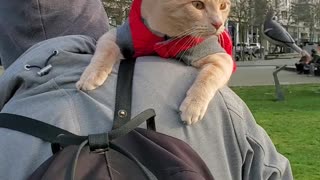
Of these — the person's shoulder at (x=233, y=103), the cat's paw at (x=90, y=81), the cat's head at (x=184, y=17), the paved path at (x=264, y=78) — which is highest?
the cat's head at (x=184, y=17)

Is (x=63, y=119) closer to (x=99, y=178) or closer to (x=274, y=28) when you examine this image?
(x=99, y=178)

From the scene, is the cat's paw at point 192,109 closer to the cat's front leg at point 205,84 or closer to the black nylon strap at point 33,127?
the cat's front leg at point 205,84

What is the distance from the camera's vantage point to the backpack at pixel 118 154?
3.30 ft

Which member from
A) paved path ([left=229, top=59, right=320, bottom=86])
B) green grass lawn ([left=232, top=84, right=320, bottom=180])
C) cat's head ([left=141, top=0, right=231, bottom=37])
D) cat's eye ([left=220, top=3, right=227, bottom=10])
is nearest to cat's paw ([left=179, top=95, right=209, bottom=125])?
cat's head ([left=141, top=0, right=231, bottom=37])

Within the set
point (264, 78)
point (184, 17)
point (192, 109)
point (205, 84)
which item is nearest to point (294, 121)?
point (184, 17)

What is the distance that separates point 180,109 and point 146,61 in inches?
6.1

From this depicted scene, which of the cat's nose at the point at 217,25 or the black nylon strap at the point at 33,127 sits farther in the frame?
the cat's nose at the point at 217,25

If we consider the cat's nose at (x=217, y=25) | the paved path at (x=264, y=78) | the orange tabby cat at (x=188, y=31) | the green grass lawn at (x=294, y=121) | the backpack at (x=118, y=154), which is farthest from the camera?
the paved path at (x=264, y=78)

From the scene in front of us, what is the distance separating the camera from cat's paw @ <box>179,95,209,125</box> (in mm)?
Result: 1218

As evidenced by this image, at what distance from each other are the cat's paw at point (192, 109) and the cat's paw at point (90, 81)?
0.19 metres

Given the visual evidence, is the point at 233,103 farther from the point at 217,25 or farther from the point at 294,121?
the point at 294,121

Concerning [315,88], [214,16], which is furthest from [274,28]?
[214,16]

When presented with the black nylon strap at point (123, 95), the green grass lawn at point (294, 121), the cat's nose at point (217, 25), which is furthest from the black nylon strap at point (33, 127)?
the green grass lawn at point (294, 121)

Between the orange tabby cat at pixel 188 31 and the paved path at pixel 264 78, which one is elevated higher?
the orange tabby cat at pixel 188 31
